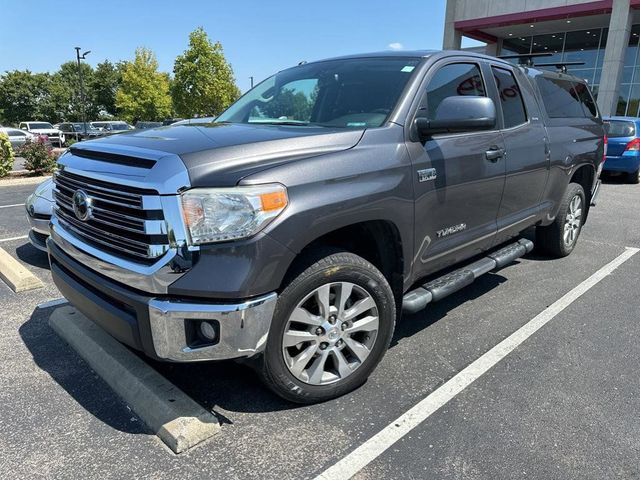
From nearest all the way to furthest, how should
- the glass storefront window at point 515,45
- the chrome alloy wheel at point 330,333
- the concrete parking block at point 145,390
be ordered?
the concrete parking block at point 145,390
the chrome alloy wheel at point 330,333
the glass storefront window at point 515,45

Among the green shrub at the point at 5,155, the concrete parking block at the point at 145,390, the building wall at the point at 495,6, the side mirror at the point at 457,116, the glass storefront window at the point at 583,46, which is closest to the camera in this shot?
the concrete parking block at the point at 145,390

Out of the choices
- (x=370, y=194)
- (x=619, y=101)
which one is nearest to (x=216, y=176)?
(x=370, y=194)

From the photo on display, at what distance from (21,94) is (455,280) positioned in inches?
2816

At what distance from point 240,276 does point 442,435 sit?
4.42 feet

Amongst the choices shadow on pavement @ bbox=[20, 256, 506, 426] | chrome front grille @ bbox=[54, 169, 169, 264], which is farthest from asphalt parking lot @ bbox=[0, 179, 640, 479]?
chrome front grille @ bbox=[54, 169, 169, 264]

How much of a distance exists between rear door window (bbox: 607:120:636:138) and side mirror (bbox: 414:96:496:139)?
1130 centimetres

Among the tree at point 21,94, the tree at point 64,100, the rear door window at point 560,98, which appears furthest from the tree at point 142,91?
the rear door window at point 560,98

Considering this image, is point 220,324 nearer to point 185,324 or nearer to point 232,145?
point 185,324

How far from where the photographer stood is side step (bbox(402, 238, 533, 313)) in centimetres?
316

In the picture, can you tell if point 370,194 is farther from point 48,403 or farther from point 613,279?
point 613,279

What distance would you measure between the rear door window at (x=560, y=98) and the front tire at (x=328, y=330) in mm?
3160

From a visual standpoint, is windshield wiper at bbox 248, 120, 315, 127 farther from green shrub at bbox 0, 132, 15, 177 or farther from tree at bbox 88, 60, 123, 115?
tree at bbox 88, 60, 123, 115

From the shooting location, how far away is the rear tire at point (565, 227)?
5.31 metres

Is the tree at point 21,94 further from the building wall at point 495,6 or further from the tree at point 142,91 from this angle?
the building wall at point 495,6
